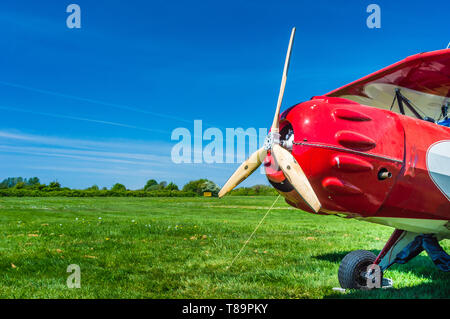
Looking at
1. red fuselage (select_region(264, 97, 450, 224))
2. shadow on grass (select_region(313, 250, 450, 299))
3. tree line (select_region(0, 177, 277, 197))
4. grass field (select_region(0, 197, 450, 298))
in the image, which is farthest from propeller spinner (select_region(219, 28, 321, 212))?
tree line (select_region(0, 177, 277, 197))

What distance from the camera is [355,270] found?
6.92 metres

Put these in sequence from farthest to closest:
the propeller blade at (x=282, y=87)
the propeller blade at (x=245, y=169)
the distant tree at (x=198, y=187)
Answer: the distant tree at (x=198, y=187), the propeller blade at (x=245, y=169), the propeller blade at (x=282, y=87)

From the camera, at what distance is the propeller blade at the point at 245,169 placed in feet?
19.8

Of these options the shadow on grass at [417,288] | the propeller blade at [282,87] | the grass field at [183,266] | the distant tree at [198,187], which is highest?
the distant tree at [198,187]

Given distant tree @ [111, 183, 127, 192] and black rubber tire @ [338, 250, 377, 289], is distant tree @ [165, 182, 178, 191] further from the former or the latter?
black rubber tire @ [338, 250, 377, 289]

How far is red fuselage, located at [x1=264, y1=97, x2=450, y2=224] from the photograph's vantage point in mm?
5160

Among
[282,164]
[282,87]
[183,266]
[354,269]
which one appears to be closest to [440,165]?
[354,269]

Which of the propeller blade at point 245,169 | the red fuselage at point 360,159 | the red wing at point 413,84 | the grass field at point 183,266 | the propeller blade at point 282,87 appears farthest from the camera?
the grass field at point 183,266

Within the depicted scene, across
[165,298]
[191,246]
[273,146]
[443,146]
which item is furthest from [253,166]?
[191,246]

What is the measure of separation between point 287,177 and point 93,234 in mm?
10058

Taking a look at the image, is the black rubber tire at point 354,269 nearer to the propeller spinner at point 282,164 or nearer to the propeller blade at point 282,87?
the propeller spinner at point 282,164

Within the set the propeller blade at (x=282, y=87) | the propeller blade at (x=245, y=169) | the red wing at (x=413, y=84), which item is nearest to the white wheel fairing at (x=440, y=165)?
the red wing at (x=413, y=84)

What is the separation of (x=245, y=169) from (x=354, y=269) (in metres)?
2.86

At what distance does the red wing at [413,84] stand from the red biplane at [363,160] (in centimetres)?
3
